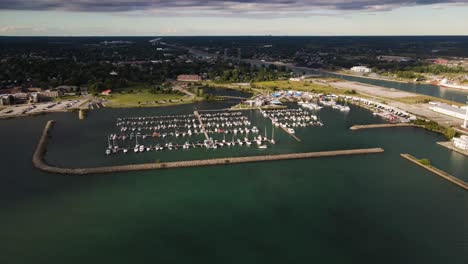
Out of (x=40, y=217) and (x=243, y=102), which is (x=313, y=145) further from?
(x=40, y=217)

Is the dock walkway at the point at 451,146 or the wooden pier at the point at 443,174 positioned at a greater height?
the dock walkway at the point at 451,146

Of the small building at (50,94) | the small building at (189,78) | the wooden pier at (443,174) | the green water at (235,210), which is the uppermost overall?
the small building at (189,78)

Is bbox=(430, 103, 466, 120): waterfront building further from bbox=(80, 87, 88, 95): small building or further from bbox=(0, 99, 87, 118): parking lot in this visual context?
bbox=(80, 87, 88, 95): small building

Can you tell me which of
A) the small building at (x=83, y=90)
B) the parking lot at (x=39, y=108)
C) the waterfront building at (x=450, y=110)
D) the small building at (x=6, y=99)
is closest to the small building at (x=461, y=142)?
the waterfront building at (x=450, y=110)

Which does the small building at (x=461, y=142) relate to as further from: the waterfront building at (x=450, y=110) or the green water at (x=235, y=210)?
the waterfront building at (x=450, y=110)

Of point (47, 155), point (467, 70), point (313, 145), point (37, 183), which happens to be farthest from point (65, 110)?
point (467, 70)

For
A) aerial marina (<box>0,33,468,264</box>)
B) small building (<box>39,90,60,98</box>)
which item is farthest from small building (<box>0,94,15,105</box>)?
small building (<box>39,90,60,98</box>)

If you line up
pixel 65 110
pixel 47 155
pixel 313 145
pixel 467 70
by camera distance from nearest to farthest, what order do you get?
pixel 47 155 → pixel 313 145 → pixel 65 110 → pixel 467 70
